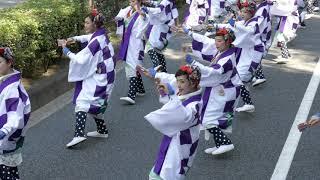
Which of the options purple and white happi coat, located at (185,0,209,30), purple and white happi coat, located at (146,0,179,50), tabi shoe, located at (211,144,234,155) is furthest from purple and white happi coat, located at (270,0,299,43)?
tabi shoe, located at (211,144,234,155)

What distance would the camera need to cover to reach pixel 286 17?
34.2 ft

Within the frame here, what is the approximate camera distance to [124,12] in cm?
820

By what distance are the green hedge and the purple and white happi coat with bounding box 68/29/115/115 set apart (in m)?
1.48

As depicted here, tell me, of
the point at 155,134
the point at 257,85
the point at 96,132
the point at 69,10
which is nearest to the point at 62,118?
the point at 96,132

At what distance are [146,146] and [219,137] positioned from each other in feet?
2.89

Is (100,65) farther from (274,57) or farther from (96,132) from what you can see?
(274,57)

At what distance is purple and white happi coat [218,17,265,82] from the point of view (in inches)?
304

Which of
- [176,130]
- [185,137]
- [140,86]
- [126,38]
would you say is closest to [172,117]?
[176,130]

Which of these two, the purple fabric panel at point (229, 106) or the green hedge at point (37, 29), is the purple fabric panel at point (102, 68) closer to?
the purple fabric panel at point (229, 106)

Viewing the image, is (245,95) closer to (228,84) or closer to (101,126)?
(228,84)

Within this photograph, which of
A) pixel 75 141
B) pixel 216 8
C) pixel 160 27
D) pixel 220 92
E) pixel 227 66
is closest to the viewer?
pixel 227 66

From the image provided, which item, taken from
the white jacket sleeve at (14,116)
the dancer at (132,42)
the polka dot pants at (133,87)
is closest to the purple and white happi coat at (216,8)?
the dancer at (132,42)

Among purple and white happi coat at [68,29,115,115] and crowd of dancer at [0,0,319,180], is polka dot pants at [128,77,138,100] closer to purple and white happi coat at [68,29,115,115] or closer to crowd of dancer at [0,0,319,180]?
crowd of dancer at [0,0,319,180]

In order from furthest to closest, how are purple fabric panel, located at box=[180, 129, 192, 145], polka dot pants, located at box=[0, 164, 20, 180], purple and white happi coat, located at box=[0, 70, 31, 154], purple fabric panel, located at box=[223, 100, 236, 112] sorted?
purple fabric panel, located at box=[223, 100, 236, 112], polka dot pants, located at box=[0, 164, 20, 180], purple fabric panel, located at box=[180, 129, 192, 145], purple and white happi coat, located at box=[0, 70, 31, 154]
